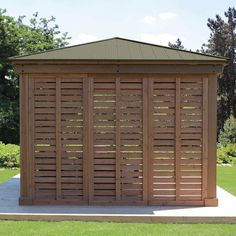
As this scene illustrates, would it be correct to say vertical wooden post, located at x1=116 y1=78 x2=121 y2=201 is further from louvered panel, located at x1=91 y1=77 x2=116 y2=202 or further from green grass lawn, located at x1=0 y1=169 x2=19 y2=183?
green grass lawn, located at x1=0 y1=169 x2=19 y2=183

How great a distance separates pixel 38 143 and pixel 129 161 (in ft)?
6.11

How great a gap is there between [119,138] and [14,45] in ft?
73.2

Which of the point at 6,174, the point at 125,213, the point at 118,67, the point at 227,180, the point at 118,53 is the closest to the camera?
the point at 125,213

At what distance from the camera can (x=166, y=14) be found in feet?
141

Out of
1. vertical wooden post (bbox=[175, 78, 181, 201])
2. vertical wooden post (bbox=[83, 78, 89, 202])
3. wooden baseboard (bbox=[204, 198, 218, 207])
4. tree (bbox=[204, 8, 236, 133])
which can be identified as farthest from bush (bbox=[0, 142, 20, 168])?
tree (bbox=[204, 8, 236, 133])

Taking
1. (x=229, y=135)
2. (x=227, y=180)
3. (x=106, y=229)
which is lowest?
(x=227, y=180)

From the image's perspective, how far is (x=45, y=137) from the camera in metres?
9.05

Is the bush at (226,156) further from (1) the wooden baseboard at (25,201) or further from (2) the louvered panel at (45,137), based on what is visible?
(1) the wooden baseboard at (25,201)

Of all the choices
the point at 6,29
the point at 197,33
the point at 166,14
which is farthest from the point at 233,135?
the point at 197,33

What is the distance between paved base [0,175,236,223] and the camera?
781 centimetres

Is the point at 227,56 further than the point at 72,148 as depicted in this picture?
Yes

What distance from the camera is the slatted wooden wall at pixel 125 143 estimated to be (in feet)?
29.7

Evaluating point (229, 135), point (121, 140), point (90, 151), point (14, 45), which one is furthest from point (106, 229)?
point (14, 45)

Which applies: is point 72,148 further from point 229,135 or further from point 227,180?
point 229,135
